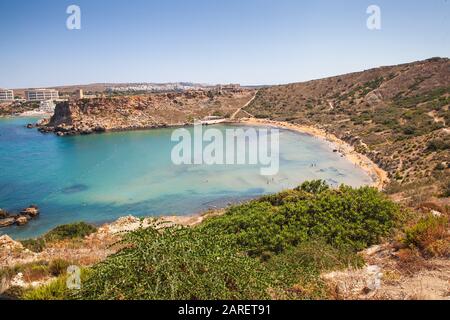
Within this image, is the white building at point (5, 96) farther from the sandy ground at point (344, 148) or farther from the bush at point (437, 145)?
the bush at point (437, 145)

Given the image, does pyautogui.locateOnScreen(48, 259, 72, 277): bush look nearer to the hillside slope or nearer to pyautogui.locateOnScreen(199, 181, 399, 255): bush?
pyautogui.locateOnScreen(199, 181, 399, 255): bush

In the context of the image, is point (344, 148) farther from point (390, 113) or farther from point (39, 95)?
point (39, 95)

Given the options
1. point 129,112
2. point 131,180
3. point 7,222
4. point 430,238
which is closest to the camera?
point 430,238

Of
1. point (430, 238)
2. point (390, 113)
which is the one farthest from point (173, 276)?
point (390, 113)
